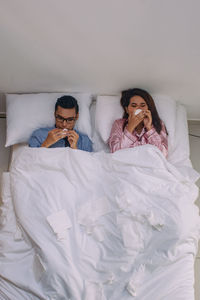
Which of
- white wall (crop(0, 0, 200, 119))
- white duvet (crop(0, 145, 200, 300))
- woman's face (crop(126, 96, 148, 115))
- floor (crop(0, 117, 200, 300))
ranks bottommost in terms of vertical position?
white duvet (crop(0, 145, 200, 300))

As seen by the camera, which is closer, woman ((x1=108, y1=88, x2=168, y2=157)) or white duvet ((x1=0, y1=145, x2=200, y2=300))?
white duvet ((x1=0, y1=145, x2=200, y2=300))

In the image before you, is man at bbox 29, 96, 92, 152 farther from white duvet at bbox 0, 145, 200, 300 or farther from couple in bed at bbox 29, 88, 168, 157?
white duvet at bbox 0, 145, 200, 300

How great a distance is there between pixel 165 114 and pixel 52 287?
1245mm

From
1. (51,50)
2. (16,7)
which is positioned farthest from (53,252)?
(16,7)

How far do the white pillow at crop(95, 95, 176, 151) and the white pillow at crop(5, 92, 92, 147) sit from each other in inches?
3.0

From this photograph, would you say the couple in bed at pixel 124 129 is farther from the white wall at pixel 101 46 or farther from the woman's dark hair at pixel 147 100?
the white wall at pixel 101 46

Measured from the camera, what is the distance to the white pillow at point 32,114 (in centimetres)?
197

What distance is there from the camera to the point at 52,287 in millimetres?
1384

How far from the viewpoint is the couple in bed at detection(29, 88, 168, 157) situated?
1.92 meters

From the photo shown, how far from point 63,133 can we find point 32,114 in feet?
0.84

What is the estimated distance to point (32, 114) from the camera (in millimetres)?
2002

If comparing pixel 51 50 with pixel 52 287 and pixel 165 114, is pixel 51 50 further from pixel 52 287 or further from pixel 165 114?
pixel 52 287

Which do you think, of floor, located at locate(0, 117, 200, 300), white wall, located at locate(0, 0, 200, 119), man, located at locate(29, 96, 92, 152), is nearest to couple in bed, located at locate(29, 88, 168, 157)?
man, located at locate(29, 96, 92, 152)

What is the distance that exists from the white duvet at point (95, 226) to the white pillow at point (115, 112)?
0.94 feet
